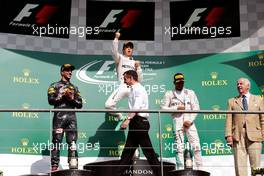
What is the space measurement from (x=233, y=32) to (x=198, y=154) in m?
3.24

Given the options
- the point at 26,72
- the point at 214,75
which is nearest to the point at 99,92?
the point at 26,72

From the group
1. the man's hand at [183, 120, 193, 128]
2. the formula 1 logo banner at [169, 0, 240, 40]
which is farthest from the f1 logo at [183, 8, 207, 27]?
the man's hand at [183, 120, 193, 128]

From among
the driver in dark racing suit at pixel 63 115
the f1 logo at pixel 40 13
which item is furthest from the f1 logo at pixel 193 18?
the driver in dark racing suit at pixel 63 115

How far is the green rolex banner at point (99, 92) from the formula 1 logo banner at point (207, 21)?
39 cm

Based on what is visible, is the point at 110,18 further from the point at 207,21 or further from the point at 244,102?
the point at 244,102

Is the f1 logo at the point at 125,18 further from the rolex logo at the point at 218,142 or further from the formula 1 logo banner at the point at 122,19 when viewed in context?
the rolex logo at the point at 218,142

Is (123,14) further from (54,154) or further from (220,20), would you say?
(54,154)

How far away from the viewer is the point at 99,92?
41.9 feet

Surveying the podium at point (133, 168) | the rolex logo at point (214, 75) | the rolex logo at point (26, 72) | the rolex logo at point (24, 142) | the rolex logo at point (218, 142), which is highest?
the rolex logo at point (26, 72)

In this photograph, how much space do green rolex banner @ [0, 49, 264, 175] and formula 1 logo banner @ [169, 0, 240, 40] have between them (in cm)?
39

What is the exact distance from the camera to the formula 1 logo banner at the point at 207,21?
13.1 meters

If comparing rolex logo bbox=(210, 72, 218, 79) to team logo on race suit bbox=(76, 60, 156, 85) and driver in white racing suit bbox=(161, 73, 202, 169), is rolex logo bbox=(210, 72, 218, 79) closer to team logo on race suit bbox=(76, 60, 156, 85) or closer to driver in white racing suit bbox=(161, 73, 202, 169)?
team logo on race suit bbox=(76, 60, 156, 85)

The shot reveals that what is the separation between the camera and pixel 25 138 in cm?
1200

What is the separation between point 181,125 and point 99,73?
8.57ft
